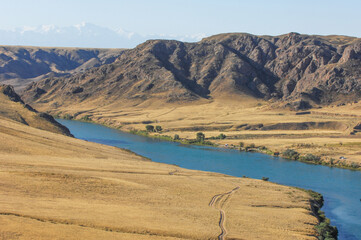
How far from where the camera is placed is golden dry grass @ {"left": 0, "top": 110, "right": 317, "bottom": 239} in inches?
1753

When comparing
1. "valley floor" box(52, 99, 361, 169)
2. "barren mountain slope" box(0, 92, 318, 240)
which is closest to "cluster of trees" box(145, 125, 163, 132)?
"valley floor" box(52, 99, 361, 169)

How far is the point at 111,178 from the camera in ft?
221

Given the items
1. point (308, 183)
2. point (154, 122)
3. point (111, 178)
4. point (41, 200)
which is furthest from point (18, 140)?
point (154, 122)

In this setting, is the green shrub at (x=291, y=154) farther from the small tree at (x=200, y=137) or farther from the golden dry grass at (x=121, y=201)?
the golden dry grass at (x=121, y=201)

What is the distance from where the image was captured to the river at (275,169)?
78.2 m

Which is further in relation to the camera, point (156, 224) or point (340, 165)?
point (340, 165)

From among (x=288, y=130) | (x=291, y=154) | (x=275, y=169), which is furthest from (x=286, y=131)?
(x=275, y=169)

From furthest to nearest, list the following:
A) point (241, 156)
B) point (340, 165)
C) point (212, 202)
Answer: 1. point (241, 156)
2. point (340, 165)
3. point (212, 202)

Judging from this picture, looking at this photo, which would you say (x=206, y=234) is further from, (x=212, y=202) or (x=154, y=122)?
(x=154, y=122)

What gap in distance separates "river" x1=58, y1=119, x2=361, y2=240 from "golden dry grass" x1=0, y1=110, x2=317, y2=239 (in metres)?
7.47

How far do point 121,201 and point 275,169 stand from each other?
215 ft

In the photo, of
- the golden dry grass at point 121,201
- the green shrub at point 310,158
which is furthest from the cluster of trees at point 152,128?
the golden dry grass at point 121,201

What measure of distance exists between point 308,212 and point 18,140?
54254mm

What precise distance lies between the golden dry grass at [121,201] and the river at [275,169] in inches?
294
